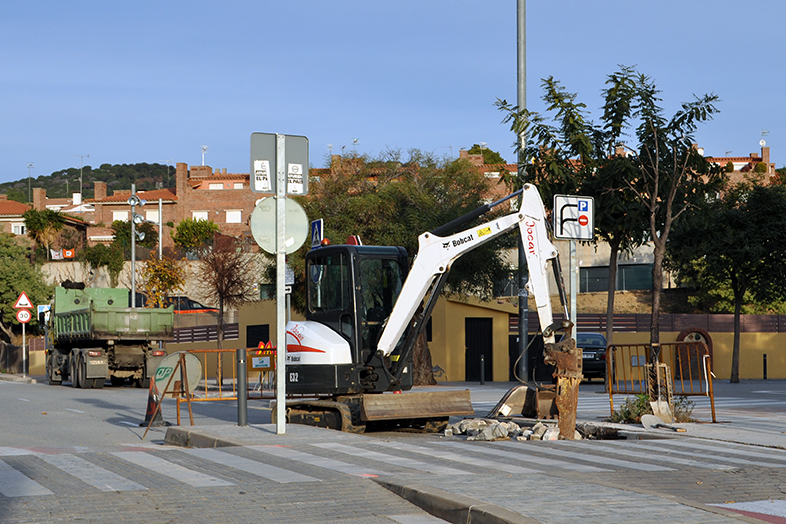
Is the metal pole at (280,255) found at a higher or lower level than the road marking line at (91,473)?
higher

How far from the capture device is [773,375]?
32.7 meters

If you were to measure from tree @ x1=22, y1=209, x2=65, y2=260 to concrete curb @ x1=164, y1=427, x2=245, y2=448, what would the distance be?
202 ft

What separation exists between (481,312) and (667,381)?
1659 centimetres

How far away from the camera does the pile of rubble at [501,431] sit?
469 inches

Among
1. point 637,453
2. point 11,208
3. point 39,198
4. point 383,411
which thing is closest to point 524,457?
point 637,453

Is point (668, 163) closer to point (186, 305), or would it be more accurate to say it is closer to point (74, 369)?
point (74, 369)

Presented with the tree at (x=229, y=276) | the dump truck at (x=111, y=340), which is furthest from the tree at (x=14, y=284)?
the dump truck at (x=111, y=340)

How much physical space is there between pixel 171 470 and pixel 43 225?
217 feet

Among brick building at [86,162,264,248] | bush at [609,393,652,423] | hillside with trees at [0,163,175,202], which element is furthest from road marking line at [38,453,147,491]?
hillside with trees at [0,163,175,202]

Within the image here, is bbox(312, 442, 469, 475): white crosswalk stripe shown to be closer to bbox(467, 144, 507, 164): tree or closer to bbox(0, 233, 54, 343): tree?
bbox(0, 233, 54, 343): tree

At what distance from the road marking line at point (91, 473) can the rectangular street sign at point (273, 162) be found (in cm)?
377

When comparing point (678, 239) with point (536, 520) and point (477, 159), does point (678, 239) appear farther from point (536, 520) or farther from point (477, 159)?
point (477, 159)

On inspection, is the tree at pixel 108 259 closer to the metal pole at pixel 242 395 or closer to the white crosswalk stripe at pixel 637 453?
the metal pole at pixel 242 395

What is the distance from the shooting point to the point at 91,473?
823 cm
